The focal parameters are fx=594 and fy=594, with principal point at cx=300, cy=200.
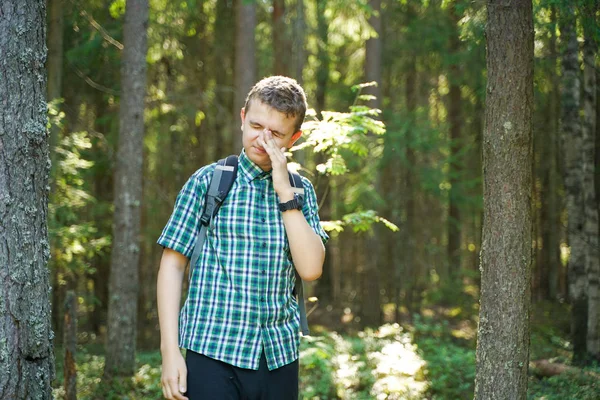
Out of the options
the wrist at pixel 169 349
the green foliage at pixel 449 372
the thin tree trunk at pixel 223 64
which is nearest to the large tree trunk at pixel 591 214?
the green foliage at pixel 449 372

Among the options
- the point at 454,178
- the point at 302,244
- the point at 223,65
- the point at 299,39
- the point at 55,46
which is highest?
the point at 223,65

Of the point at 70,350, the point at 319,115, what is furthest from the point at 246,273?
the point at 319,115

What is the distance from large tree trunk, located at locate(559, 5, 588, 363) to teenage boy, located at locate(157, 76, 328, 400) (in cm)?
736

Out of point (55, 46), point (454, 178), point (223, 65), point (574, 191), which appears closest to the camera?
point (574, 191)

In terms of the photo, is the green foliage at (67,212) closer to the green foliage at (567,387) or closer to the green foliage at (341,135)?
the green foliage at (341,135)

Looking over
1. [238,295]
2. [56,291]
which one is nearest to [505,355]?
[238,295]

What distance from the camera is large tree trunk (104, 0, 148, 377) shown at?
8.91m

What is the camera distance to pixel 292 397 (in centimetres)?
266

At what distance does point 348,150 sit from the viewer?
1403cm

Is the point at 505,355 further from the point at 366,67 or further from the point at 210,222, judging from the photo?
the point at 366,67

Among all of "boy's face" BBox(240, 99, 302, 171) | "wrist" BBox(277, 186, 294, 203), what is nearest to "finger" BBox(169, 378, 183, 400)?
"wrist" BBox(277, 186, 294, 203)

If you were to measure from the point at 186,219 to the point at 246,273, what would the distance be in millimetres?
350

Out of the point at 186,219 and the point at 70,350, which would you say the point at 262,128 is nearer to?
the point at 186,219

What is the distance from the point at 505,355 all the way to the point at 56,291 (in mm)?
10661
